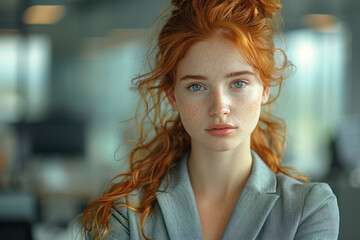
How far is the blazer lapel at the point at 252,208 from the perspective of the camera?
126 cm

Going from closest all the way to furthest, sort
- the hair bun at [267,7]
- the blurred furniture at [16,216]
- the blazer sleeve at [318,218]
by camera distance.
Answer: the blazer sleeve at [318,218] → the hair bun at [267,7] → the blurred furniture at [16,216]

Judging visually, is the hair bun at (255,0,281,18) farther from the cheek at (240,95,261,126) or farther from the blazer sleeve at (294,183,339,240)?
the blazer sleeve at (294,183,339,240)

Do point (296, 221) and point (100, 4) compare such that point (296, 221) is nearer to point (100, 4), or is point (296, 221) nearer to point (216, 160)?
point (216, 160)

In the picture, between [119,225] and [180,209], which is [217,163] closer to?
[180,209]

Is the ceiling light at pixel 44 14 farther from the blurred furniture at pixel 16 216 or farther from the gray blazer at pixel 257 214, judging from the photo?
the gray blazer at pixel 257 214

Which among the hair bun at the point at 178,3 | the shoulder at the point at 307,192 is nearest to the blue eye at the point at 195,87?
the hair bun at the point at 178,3

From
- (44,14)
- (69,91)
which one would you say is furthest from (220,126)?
(44,14)

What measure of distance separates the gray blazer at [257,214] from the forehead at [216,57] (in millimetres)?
290

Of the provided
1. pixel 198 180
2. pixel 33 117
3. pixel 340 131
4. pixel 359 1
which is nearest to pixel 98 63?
pixel 33 117

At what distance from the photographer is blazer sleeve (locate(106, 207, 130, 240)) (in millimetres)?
1302

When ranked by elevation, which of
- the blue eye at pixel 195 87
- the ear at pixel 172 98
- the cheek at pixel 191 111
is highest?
the blue eye at pixel 195 87

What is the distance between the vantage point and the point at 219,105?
48.3 inches

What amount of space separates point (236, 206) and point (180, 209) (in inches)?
5.7

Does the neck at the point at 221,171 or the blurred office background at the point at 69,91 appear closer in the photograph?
the neck at the point at 221,171
